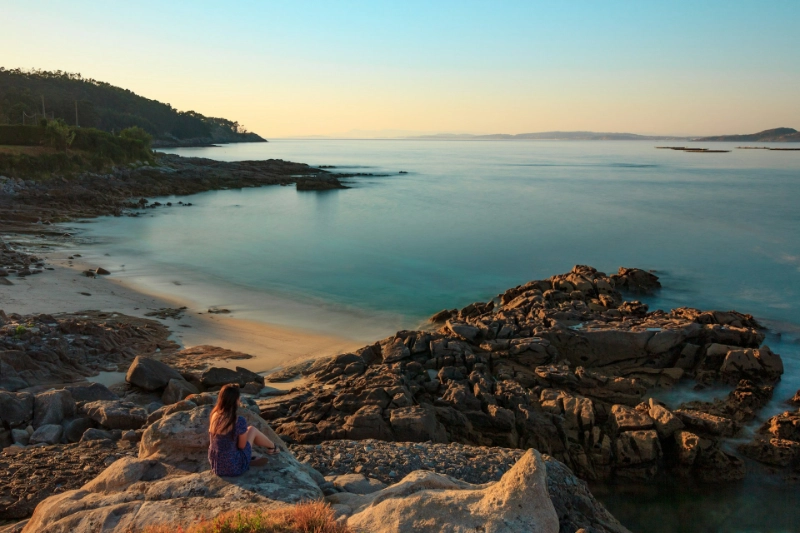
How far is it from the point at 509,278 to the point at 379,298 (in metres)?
8.06

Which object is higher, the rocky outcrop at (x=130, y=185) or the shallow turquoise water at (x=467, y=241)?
the rocky outcrop at (x=130, y=185)

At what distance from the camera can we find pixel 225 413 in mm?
6758

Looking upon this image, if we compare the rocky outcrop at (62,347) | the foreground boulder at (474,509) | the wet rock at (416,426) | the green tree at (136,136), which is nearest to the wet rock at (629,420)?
the wet rock at (416,426)

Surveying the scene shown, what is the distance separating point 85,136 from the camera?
6175 cm

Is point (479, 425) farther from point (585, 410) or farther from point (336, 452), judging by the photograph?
point (336, 452)

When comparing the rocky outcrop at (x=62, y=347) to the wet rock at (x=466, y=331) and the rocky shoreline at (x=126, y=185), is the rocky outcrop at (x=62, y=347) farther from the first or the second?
the rocky shoreline at (x=126, y=185)

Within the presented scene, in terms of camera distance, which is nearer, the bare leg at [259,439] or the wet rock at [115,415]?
the bare leg at [259,439]

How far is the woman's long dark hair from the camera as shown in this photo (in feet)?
21.7

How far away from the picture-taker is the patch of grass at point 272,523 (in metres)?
5.33

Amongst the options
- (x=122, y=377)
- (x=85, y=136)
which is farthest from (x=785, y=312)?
(x=85, y=136)

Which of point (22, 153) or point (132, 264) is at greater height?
point (22, 153)

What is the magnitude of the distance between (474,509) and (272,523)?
196 cm

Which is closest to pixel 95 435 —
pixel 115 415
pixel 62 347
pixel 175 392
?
pixel 115 415

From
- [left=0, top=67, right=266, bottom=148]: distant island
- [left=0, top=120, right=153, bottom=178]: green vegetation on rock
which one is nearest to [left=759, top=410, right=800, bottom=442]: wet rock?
[left=0, top=120, right=153, bottom=178]: green vegetation on rock
